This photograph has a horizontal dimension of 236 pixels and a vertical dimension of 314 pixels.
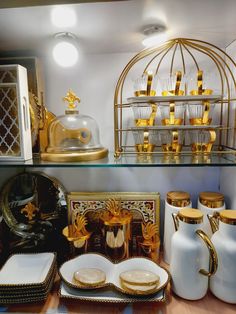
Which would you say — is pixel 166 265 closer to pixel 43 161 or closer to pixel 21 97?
pixel 43 161

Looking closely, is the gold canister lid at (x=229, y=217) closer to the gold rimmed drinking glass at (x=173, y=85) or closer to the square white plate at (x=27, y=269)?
the gold rimmed drinking glass at (x=173, y=85)

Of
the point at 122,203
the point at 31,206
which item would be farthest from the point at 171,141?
the point at 31,206

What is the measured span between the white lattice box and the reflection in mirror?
8.0 inches

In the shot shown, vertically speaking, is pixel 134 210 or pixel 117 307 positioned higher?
pixel 134 210

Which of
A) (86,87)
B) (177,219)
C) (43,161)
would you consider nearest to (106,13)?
(86,87)

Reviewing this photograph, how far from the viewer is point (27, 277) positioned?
75 cm

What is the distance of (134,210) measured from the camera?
910mm

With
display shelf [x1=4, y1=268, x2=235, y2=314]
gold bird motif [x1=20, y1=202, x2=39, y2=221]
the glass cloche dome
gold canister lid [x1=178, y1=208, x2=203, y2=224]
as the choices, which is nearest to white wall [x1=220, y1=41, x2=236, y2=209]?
gold canister lid [x1=178, y1=208, x2=203, y2=224]

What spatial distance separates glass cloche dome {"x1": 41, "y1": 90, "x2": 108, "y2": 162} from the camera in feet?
2.64

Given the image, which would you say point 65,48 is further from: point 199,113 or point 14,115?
point 199,113

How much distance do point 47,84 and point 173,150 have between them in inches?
22.2

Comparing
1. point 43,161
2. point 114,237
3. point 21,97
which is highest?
point 21,97

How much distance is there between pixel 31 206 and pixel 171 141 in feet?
1.98

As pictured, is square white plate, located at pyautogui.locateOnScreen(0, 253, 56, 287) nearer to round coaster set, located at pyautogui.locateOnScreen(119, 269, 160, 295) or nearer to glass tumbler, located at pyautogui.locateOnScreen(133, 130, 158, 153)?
round coaster set, located at pyautogui.locateOnScreen(119, 269, 160, 295)
